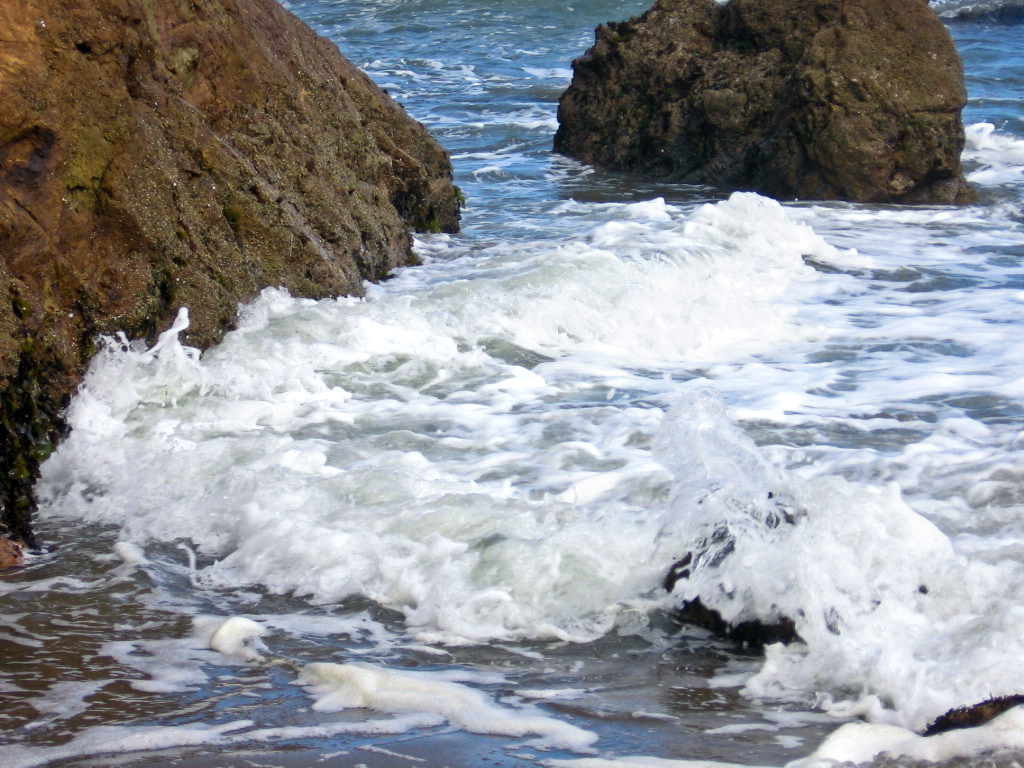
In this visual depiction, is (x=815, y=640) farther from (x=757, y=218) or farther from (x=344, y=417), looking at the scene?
(x=757, y=218)

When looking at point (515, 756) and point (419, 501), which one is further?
point (419, 501)

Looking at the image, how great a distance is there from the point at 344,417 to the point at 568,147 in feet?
24.8

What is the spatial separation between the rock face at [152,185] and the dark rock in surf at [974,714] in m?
2.93

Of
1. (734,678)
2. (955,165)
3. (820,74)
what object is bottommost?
(734,678)

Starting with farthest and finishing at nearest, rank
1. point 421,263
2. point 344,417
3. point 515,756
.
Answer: point 421,263, point 344,417, point 515,756

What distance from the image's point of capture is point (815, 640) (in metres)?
2.98

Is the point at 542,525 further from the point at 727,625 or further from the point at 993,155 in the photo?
the point at 993,155

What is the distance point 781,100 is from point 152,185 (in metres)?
6.59

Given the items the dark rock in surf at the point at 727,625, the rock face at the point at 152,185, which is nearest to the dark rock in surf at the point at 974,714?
the dark rock in surf at the point at 727,625

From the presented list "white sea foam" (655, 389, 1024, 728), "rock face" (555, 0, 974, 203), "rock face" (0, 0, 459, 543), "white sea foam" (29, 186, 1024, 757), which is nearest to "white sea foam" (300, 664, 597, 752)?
"white sea foam" (29, 186, 1024, 757)

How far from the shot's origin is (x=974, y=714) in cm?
251

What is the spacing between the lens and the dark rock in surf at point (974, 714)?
2.49 meters

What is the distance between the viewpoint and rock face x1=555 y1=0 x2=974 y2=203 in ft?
30.7

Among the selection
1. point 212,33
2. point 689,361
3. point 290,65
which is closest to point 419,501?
point 689,361
